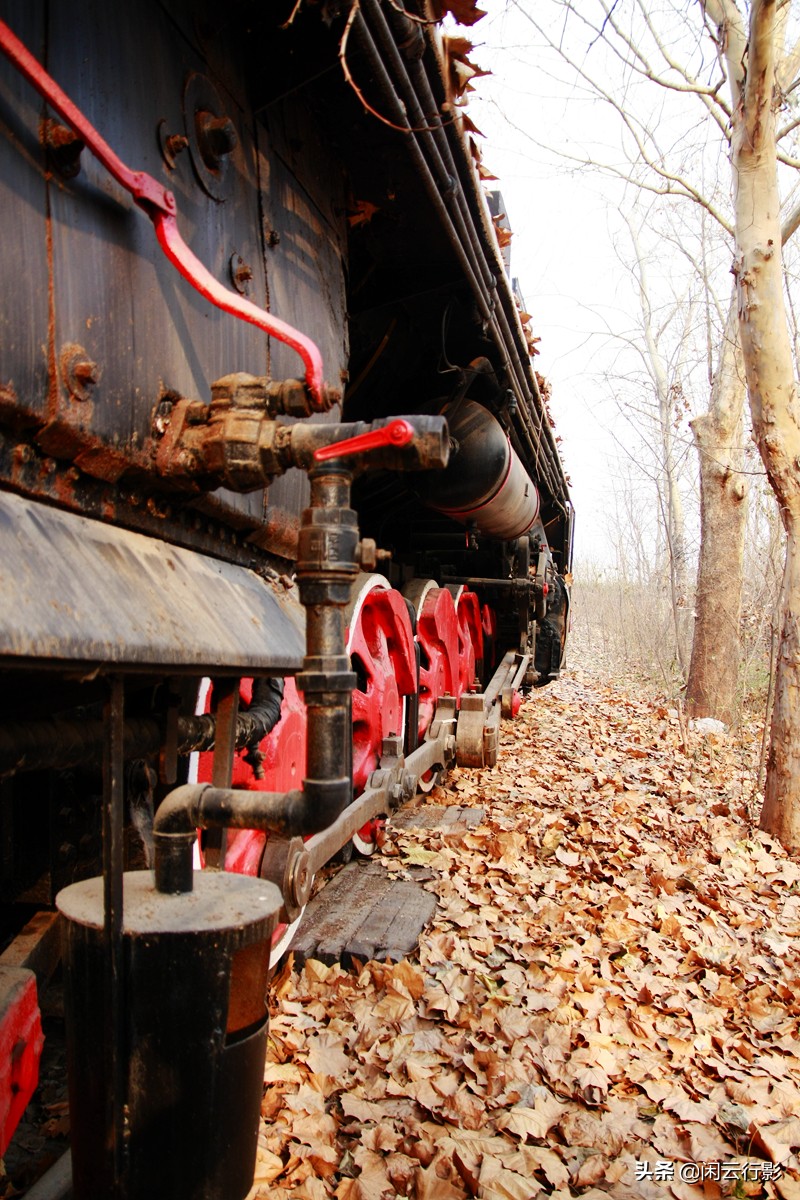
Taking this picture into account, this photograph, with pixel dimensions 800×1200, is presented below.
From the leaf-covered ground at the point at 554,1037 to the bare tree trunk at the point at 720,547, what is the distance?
19.1 feet

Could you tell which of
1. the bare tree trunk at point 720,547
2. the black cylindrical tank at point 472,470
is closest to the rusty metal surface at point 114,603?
the black cylindrical tank at point 472,470

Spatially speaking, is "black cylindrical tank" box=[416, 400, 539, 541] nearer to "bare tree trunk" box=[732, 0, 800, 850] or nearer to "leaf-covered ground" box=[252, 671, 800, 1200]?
"bare tree trunk" box=[732, 0, 800, 850]

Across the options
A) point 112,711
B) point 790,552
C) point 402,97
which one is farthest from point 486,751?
point 112,711

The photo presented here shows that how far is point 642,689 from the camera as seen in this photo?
1552cm

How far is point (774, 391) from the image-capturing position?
5332 millimetres

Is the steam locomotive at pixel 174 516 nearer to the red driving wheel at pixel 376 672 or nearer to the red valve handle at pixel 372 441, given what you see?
the red valve handle at pixel 372 441

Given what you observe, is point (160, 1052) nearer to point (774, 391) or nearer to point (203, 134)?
point (203, 134)

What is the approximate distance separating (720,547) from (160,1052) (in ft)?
35.1

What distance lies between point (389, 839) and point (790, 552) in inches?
130

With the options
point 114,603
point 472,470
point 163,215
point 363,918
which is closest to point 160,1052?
point 114,603

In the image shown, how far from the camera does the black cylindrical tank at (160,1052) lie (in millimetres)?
1244

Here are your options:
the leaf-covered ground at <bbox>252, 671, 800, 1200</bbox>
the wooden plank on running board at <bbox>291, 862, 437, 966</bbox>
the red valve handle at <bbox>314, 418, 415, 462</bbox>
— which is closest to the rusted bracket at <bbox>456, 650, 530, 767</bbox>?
the leaf-covered ground at <bbox>252, 671, 800, 1200</bbox>

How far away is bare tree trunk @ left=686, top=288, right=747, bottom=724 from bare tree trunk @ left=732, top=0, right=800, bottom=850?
5.00 metres

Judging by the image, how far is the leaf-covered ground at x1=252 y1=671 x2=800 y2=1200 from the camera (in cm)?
208
